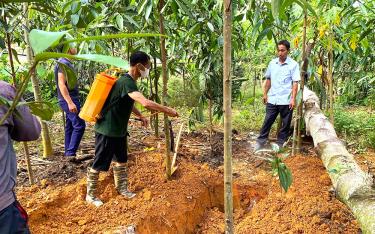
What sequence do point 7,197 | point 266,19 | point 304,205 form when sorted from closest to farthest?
point 7,197, point 266,19, point 304,205

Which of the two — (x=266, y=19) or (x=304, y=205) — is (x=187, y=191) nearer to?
(x=304, y=205)

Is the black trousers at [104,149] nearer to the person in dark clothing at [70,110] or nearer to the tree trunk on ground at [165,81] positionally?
the tree trunk on ground at [165,81]

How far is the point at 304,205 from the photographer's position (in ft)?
10.0

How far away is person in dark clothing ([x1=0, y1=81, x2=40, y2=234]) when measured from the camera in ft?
5.69

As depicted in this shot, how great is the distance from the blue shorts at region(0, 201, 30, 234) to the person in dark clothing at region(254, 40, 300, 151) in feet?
12.2

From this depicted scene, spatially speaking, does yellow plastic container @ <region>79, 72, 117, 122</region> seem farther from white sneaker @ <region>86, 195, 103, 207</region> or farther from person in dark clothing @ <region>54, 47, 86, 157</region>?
person in dark clothing @ <region>54, 47, 86, 157</region>

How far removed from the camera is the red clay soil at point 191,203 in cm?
296

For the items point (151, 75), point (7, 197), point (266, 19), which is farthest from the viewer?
point (151, 75)

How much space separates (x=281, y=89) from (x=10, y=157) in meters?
3.98

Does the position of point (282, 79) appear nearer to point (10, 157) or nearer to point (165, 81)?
point (165, 81)

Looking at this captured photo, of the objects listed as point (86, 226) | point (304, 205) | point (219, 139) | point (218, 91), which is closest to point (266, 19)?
point (304, 205)

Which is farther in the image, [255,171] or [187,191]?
[255,171]

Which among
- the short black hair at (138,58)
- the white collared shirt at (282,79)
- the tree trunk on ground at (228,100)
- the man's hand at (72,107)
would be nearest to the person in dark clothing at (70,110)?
the man's hand at (72,107)

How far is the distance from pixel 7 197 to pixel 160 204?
5.82 ft
